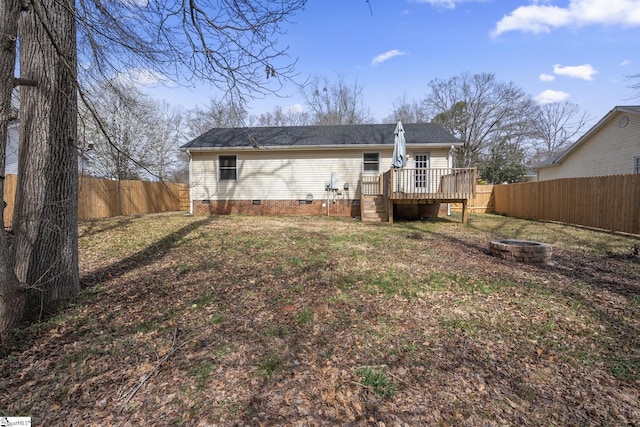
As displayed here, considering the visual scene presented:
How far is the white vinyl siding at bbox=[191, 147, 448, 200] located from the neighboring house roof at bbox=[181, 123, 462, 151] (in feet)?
1.26

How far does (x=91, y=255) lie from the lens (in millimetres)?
5910

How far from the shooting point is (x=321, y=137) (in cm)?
1411

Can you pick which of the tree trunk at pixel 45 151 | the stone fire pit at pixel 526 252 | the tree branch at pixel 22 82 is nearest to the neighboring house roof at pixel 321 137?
the stone fire pit at pixel 526 252

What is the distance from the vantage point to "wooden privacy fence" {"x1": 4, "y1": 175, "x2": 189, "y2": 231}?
464 inches

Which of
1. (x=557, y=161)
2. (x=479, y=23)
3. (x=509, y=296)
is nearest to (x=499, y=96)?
(x=557, y=161)

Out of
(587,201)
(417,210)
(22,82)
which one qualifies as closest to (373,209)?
(417,210)

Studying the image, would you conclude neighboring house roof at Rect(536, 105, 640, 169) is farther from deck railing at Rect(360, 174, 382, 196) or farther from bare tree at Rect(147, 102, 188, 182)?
bare tree at Rect(147, 102, 188, 182)

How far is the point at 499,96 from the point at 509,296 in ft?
93.7

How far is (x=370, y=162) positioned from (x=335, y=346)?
11251 mm

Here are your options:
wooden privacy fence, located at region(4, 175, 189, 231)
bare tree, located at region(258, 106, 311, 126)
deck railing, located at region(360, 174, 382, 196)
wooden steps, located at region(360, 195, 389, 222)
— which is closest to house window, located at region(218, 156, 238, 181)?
wooden privacy fence, located at region(4, 175, 189, 231)

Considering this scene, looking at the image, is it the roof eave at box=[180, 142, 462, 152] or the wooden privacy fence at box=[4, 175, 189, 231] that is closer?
the wooden privacy fence at box=[4, 175, 189, 231]

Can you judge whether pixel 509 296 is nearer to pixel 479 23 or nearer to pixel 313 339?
pixel 313 339

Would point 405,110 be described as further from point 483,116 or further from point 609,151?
point 609,151

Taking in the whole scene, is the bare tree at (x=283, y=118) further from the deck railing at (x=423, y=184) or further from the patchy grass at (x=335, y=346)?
the patchy grass at (x=335, y=346)
